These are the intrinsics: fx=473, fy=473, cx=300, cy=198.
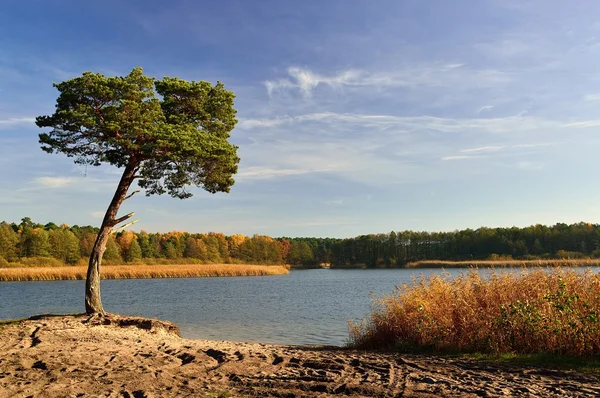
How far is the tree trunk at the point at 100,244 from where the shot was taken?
49.7ft

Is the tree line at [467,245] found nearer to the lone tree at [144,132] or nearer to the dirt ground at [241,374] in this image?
the lone tree at [144,132]

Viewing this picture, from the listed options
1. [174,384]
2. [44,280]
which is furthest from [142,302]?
[44,280]

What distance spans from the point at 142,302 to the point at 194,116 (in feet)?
57.1

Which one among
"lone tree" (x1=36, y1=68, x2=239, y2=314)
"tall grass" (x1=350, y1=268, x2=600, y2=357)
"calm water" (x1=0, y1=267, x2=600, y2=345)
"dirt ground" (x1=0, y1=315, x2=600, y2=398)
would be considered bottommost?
"calm water" (x1=0, y1=267, x2=600, y2=345)

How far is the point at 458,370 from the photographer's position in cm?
840

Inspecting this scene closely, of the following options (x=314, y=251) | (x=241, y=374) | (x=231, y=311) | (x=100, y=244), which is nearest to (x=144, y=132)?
(x=100, y=244)

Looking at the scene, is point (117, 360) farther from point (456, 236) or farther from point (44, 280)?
point (456, 236)

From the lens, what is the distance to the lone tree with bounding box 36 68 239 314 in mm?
14242

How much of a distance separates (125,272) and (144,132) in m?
43.5

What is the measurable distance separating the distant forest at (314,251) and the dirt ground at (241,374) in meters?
58.0

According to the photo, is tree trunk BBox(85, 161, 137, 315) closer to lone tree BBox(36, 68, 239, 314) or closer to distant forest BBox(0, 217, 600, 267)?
lone tree BBox(36, 68, 239, 314)

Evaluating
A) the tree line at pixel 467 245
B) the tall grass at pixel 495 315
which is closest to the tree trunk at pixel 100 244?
the tall grass at pixel 495 315

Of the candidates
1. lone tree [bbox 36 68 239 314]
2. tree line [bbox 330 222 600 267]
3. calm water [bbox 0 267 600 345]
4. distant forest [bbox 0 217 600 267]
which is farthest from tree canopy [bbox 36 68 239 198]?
tree line [bbox 330 222 600 267]

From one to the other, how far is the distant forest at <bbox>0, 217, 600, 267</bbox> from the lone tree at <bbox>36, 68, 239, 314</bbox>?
2188 inches
